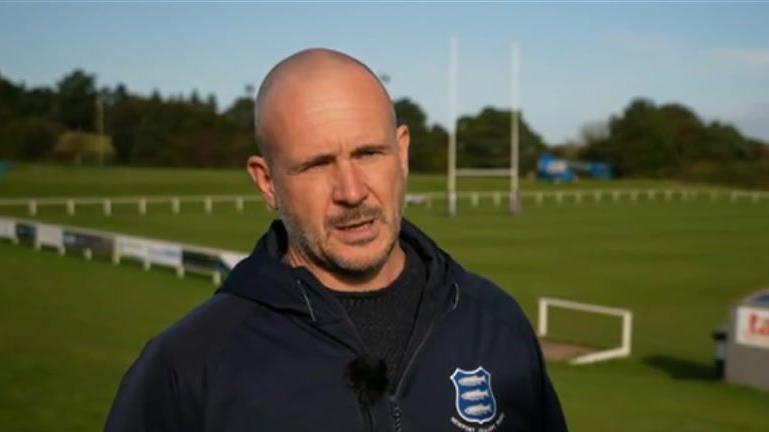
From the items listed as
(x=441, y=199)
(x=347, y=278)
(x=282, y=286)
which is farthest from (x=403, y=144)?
(x=441, y=199)

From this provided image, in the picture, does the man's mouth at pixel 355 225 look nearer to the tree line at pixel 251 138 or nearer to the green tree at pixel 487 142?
the tree line at pixel 251 138

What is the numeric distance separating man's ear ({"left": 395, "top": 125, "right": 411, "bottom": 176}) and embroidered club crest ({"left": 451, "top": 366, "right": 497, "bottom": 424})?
49cm

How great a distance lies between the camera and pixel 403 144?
2309 millimetres

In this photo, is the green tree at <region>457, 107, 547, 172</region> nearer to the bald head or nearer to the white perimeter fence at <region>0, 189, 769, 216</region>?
the white perimeter fence at <region>0, 189, 769, 216</region>

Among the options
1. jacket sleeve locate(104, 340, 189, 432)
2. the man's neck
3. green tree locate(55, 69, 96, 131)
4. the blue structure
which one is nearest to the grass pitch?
the man's neck

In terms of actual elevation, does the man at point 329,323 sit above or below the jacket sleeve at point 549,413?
above

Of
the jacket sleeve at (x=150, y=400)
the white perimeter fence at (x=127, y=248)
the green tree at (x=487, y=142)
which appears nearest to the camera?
the jacket sleeve at (x=150, y=400)

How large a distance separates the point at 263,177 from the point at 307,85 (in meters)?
0.27

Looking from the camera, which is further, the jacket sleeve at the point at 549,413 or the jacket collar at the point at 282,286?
the jacket sleeve at the point at 549,413

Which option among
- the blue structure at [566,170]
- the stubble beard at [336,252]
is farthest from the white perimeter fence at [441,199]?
the stubble beard at [336,252]

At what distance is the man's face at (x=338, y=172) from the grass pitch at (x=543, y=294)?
6953 millimetres

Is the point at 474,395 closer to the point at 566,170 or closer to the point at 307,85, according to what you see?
the point at 307,85

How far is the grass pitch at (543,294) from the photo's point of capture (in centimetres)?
959

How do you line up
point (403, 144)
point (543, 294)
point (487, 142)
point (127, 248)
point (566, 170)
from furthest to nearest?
point (487, 142) < point (566, 170) < point (127, 248) < point (543, 294) < point (403, 144)
